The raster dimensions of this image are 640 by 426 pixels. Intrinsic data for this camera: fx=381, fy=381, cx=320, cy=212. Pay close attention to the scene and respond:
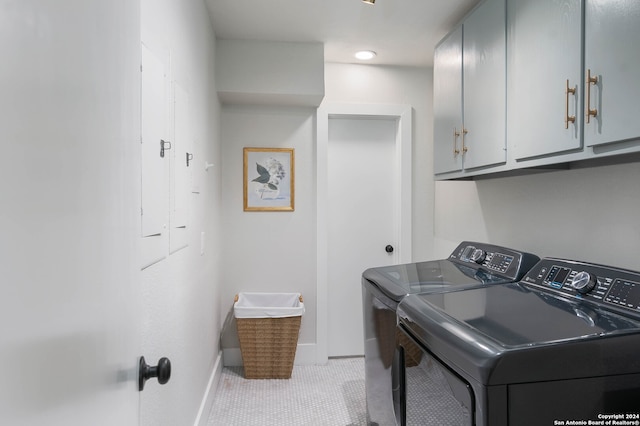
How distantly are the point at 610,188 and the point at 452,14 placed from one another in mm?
1359

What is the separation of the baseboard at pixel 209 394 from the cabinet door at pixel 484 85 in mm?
1937

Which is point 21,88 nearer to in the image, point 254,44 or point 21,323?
point 21,323

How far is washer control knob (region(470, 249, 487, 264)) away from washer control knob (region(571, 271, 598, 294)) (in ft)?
1.99

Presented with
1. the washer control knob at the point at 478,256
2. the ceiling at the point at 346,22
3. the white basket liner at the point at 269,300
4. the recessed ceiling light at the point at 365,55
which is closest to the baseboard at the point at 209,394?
the white basket liner at the point at 269,300

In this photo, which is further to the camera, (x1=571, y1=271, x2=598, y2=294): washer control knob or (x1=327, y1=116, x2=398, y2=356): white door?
(x1=327, y1=116, x2=398, y2=356): white door

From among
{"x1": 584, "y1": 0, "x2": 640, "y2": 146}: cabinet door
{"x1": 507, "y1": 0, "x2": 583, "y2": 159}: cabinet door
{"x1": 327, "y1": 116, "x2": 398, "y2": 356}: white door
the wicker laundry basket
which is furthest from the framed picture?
{"x1": 584, "y1": 0, "x2": 640, "y2": 146}: cabinet door

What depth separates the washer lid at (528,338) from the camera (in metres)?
0.89

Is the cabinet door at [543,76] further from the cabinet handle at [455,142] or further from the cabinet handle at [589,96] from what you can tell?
the cabinet handle at [455,142]

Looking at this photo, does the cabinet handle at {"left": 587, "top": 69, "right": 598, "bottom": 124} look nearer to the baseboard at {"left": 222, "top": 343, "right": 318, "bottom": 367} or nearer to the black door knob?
the black door knob

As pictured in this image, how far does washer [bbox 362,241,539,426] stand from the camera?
1.59 m

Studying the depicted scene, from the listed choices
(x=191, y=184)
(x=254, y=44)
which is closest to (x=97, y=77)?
(x=191, y=184)

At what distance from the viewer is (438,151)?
7.86 feet

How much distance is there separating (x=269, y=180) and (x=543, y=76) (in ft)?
6.51

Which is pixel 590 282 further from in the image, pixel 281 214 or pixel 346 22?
pixel 281 214
